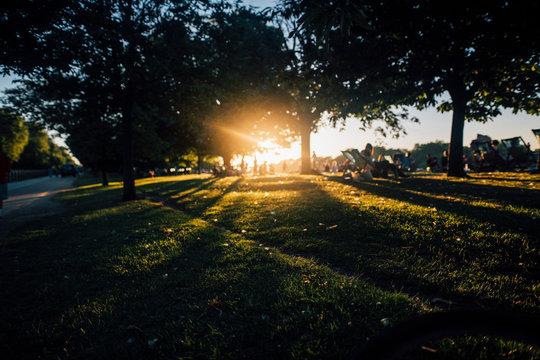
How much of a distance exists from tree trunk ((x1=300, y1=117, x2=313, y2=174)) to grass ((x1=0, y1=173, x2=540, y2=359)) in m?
17.5

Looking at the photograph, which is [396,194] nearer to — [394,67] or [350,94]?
[394,67]

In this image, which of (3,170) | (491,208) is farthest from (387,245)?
(3,170)

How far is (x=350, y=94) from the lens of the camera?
1418 cm

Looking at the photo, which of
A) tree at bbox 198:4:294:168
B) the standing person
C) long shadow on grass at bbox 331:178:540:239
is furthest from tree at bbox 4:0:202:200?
long shadow on grass at bbox 331:178:540:239

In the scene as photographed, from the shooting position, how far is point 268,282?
328 cm

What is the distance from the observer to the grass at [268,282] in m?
2.32

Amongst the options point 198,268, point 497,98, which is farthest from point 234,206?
point 497,98

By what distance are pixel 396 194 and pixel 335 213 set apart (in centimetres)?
351

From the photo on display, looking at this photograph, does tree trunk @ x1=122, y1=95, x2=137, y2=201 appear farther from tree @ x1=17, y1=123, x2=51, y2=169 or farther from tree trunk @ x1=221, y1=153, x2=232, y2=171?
tree @ x1=17, y1=123, x2=51, y2=169

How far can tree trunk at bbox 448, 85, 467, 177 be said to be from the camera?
553 inches

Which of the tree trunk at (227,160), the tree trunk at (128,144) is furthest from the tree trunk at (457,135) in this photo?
the tree trunk at (227,160)

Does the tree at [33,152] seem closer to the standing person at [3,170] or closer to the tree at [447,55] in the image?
the standing person at [3,170]

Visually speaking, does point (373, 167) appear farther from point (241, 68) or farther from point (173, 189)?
point (173, 189)

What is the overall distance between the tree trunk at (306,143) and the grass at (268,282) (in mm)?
17509
